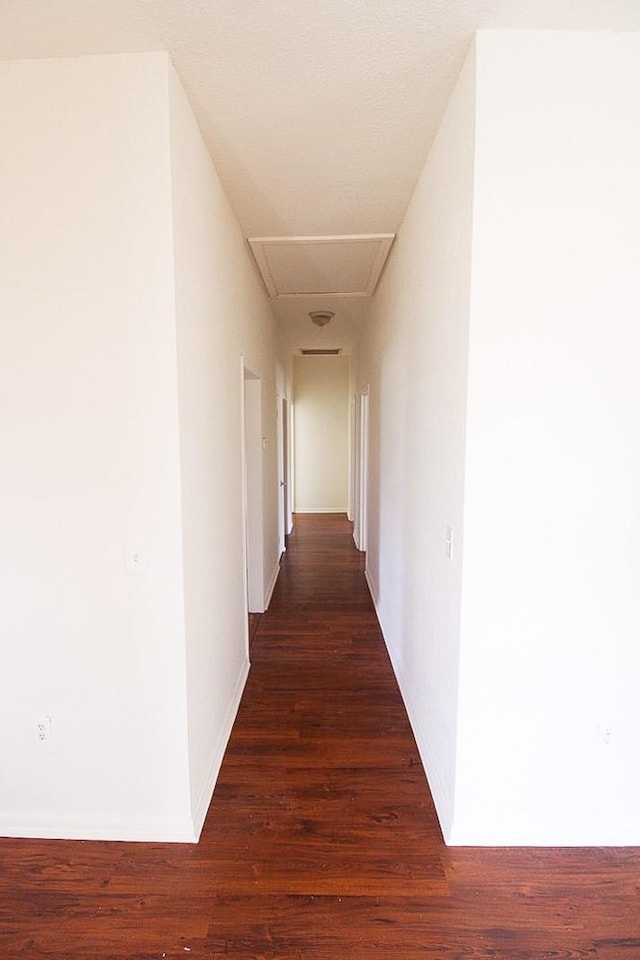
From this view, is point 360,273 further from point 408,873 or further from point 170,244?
point 408,873

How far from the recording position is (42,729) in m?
1.63

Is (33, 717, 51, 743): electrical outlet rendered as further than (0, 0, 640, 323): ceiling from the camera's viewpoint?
Yes

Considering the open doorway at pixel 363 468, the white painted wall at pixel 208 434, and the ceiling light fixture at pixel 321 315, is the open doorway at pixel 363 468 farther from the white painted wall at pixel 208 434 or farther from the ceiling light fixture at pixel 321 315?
the white painted wall at pixel 208 434

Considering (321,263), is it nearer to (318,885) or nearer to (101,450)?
(101,450)

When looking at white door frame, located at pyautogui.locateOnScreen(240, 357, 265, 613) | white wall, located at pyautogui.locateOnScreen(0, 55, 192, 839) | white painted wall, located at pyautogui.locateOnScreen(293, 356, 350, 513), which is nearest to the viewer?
white wall, located at pyautogui.locateOnScreen(0, 55, 192, 839)

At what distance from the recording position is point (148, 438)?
151cm

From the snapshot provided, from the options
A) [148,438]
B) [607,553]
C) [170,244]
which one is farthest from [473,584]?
[170,244]

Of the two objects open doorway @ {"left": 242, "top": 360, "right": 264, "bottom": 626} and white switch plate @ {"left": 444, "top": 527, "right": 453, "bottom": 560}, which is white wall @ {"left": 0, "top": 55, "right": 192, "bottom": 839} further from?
open doorway @ {"left": 242, "top": 360, "right": 264, "bottom": 626}

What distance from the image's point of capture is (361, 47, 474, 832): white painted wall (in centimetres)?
153

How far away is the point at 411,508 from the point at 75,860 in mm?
1989

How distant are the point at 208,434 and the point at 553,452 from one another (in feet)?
4.46

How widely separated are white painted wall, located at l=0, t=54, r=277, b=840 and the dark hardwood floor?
0.53 ft

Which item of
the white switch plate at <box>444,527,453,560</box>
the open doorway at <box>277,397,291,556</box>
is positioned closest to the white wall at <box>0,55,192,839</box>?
the white switch plate at <box>444,527,453,560</box>

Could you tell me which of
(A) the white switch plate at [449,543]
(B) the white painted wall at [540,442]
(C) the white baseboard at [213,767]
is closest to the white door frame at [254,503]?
(C) the white baseboard at [213,767]
